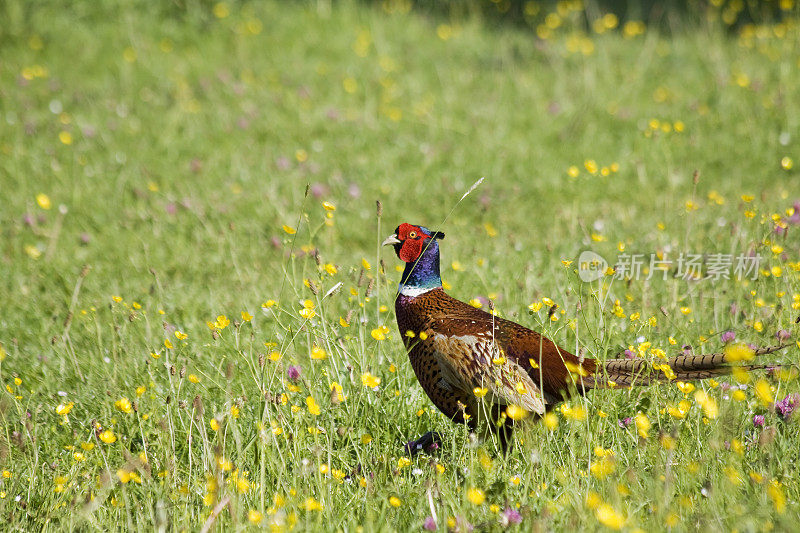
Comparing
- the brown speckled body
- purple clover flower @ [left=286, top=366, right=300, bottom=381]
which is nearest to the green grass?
purple clover flower @ [left=286, top=366, right=300, bottom=381]

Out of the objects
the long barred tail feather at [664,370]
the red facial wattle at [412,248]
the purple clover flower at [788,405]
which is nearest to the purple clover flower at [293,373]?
the red facial wattle at [412,248]

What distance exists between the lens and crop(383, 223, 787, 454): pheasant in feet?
8.54

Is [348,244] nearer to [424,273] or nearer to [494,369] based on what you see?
[424,273]

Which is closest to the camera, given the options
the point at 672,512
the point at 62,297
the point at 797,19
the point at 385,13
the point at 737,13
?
the point at 672,512

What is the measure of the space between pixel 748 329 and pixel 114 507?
2.65 metres

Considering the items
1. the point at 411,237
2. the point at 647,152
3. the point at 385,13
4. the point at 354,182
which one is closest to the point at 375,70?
the point at 385,13

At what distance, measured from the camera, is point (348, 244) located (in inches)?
203

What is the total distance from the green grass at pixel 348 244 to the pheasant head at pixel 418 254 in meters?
0.18

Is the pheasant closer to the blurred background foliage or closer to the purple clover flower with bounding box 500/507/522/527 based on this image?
the purple clover flower with bounding box 500/507/522/527

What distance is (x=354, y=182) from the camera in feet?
19.3

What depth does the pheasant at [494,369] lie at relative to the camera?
8.54ft

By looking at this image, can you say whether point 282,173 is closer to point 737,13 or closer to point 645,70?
point 645,70

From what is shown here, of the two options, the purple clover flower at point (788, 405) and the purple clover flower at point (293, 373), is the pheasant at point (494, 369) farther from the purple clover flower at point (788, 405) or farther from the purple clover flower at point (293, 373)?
the purple clover flower at point (293, 373)

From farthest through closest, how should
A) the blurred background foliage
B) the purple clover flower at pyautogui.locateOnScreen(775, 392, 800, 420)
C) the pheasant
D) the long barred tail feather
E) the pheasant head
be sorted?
the blurred background foliage
the pheasant head
the purple clover flower at pyautogui.locateOnScreen(775, 392, 800, 420)
the pheasant
the long barred tail feather
